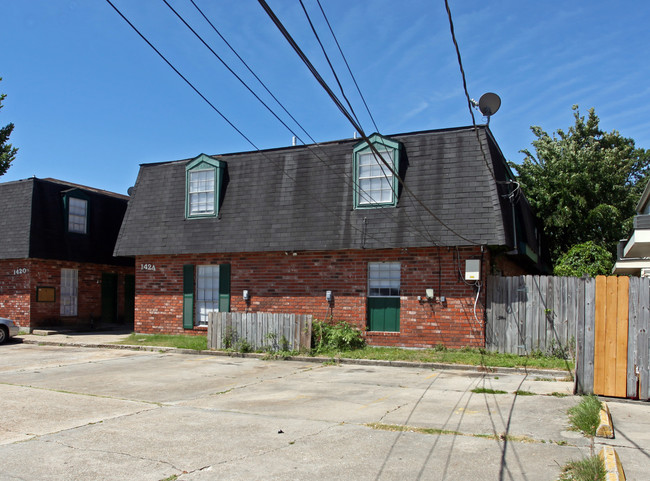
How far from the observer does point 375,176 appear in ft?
55.3

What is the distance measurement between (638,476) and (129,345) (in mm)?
15177

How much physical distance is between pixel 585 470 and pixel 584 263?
16543 mm

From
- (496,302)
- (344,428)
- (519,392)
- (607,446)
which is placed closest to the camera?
(607,446)

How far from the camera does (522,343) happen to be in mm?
14703

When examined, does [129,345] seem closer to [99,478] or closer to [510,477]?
[99,478]

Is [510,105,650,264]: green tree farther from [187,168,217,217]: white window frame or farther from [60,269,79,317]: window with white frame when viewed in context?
[60,269,79,317]: window with white frame

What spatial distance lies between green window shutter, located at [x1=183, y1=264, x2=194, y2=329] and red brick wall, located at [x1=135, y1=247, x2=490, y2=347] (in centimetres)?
22

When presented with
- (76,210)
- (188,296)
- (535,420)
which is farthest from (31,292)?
(535,420)

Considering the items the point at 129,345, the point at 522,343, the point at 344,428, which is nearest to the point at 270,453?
the point at 344,428

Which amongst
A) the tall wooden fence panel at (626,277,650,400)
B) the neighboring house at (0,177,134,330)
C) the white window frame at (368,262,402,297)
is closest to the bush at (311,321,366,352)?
the white window frame at (368,262,402,297)

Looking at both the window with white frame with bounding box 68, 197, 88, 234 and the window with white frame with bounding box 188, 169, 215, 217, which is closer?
the window with white frame with bounding box 188, 169, 215, 217

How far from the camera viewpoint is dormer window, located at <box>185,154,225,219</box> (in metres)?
19.1

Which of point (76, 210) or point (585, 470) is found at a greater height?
point (76, 210)

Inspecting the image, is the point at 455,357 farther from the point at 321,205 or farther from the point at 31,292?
the point at 31,292
